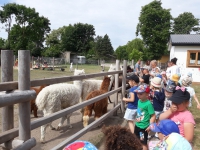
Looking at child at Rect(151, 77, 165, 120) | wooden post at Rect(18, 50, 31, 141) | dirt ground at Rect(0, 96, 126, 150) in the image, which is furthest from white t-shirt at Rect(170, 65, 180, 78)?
wooden post at Rect(18, 50, 31, 141)

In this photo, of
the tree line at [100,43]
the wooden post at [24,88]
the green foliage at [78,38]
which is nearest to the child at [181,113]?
the wooden post at [24,88]

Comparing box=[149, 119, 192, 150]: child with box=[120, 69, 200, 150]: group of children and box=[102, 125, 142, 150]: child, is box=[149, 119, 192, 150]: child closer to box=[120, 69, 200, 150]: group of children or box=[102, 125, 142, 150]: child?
box=[120, 69, 200, 150]: group of children

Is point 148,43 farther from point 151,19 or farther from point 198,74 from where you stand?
point 198,74

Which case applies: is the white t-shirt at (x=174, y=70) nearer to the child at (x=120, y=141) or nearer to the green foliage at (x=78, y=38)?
the child at (x=120, y=141)

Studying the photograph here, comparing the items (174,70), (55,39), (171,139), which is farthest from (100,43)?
(171,139)

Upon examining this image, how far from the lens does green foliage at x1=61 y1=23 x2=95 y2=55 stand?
84.2 meters

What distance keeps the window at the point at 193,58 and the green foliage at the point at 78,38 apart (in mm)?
65979

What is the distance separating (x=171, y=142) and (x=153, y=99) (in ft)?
8.98

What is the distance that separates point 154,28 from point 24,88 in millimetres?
47217

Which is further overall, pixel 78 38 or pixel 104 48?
pixel 78 38

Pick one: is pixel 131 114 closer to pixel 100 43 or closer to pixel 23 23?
pixel 23 23

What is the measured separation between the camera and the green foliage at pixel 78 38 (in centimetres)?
8425

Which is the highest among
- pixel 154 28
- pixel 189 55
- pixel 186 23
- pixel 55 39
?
pixel 186 23

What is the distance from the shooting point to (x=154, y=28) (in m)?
46.3
